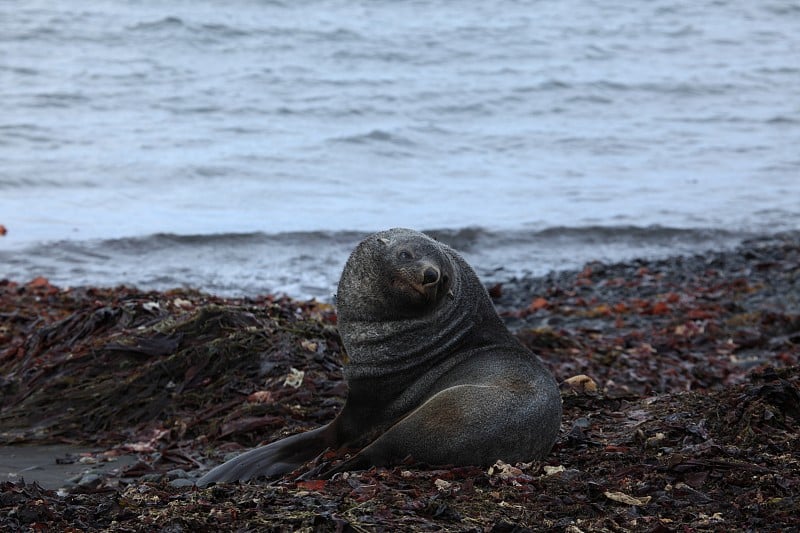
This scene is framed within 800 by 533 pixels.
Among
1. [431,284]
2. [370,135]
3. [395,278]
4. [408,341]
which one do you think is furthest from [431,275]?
[370,135]

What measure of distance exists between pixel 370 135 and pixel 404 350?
55.1 ft

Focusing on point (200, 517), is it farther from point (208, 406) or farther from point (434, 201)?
point (434, 201)

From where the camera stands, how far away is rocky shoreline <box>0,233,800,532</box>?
171 inches

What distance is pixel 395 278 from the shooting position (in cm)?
531

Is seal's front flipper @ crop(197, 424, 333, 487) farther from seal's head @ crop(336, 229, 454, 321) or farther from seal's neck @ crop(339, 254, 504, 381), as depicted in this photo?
seal's head @ crop(336, 229, 454, 321)

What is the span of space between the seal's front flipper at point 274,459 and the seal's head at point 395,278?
0.62 meters

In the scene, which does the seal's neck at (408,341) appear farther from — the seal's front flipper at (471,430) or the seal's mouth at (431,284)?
the seal's front flipper at (471,430)

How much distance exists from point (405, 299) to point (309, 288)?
776 centimetres

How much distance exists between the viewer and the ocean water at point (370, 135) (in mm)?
15375

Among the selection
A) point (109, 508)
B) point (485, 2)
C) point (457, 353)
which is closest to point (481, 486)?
point (457, 353)

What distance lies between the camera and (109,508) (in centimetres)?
448

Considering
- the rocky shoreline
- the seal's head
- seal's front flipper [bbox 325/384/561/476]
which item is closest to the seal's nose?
the seal's head

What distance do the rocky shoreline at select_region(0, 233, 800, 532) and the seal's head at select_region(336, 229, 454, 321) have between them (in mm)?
882

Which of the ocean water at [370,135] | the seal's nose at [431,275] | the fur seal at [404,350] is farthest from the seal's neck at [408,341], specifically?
the ocean water at [370,135]
